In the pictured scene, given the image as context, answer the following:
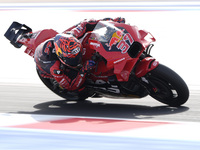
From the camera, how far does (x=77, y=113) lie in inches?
229

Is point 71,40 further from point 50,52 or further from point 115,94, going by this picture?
point 115,94

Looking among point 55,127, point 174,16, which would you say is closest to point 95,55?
point 55,127

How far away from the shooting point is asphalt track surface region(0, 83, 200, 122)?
5500 millimetres

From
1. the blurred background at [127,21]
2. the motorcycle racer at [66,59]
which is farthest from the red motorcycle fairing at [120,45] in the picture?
the blurred background at [127,21]

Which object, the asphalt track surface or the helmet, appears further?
the helmet

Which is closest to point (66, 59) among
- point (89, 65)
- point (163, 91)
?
point (89, 65)

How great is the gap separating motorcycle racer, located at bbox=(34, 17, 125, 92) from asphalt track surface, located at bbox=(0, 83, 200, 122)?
1.30 feet

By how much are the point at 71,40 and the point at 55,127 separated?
1.36 m

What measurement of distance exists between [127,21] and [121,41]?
7.48 meters

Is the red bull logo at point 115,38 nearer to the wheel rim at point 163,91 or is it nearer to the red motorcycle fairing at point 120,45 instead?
the red motorcycle fairing at point 120,45

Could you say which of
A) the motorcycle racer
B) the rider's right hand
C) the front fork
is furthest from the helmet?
the front fork

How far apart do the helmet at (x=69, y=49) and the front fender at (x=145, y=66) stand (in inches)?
32.7

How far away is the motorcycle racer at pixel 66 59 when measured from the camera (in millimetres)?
5703

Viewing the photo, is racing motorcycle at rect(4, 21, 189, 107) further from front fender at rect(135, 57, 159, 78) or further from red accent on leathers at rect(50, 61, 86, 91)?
red accent on leathers at rect(50, 61, 86, 91)
